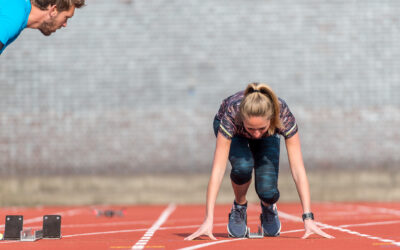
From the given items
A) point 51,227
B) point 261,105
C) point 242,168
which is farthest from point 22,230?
point 261,105

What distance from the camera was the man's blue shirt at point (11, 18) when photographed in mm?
4262

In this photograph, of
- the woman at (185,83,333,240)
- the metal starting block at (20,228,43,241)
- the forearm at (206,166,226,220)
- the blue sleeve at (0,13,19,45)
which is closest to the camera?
the blue sleeve at (0,13,19,45)

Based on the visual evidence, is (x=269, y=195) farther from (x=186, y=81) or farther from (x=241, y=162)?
(x=186, y=81)

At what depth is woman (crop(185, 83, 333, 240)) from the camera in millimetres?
5305

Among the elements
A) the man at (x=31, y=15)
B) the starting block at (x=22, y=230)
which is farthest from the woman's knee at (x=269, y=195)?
the man at (x=31, y=15)

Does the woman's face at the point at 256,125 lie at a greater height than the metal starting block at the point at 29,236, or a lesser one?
greater

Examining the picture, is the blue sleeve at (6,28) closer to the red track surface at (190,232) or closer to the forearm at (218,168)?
the red track surface at (190,232)

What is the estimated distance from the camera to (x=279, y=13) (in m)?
14.5

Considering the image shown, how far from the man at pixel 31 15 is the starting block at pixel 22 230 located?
1801mm

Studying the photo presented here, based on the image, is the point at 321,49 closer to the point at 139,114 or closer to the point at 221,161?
the point at 139,114

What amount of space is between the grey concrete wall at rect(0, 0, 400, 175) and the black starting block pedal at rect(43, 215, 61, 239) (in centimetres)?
829

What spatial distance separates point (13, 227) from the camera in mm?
5816

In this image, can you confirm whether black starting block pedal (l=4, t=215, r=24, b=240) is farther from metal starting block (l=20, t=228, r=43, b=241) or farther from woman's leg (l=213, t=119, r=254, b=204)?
woman's leg (l=213, t=119, r=254, b=204)

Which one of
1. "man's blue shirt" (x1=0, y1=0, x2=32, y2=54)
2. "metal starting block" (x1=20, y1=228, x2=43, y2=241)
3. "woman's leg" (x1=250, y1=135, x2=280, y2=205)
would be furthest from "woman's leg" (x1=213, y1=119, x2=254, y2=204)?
"man's blue shirt" (x1=0, y1=0, x2=32, y2=54)
